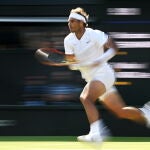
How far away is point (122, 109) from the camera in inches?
313

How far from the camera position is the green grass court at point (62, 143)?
8.47 meters

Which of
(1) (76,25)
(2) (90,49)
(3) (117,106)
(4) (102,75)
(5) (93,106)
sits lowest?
(3) (117,106)

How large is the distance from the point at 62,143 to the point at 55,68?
1368 mm

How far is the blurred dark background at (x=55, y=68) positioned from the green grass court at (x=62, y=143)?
0.78 ft

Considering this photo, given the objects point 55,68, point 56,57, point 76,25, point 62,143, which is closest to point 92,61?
point 76,25

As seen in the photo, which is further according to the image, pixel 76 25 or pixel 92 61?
pixel 76 25

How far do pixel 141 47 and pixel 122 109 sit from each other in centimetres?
205

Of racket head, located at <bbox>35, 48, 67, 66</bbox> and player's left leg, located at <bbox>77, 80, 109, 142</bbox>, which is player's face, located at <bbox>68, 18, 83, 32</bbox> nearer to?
racket head, located at <bbox>35, 48, 67, 66</bbox>

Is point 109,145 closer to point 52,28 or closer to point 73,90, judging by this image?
point 73,90

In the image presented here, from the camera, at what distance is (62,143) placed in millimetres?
9070

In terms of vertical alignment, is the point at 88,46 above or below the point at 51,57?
above

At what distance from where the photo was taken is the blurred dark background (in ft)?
32.1

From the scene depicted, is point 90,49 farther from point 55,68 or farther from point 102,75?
point 55,68

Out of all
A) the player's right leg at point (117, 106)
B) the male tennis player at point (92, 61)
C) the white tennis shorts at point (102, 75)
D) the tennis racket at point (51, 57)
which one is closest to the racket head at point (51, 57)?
the tennis racket at point (51, 57)
